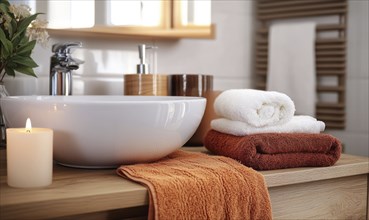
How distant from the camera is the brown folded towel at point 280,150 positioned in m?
0.98

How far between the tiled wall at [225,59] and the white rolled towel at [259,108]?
19.9 inches

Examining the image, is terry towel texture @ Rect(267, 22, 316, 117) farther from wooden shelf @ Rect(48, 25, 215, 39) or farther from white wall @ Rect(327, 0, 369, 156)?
wooden shelf @ Rect(48, 25, 215, 39)

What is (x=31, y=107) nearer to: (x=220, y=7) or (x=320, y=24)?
(x=220, y=7)

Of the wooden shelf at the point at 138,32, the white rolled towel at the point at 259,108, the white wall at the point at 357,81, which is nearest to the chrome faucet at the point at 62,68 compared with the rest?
the wooden shelf at the point at 138,32

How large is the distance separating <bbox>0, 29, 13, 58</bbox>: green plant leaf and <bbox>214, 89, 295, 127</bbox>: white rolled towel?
0.48 m

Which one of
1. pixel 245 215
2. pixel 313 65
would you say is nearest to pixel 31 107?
pixel 245 215

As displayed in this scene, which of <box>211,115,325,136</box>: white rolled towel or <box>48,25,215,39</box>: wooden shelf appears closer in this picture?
<box>211,115,325,136</box>: white rolled towel

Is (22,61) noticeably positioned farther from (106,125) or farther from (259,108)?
(259,108)

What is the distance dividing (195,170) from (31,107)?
1.02ft

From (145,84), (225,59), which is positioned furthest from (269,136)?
(225,59)

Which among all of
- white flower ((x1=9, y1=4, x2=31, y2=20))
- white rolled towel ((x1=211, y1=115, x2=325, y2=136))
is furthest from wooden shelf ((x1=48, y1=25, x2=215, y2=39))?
white rolled towel ((x1=211, y1=115, x2=325, y2=136))

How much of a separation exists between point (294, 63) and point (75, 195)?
1.25 meters

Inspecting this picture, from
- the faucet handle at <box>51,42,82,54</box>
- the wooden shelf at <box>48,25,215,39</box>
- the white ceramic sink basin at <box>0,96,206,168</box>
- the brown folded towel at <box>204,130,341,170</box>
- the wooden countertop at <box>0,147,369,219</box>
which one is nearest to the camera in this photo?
the wooden countertop at <box>0,147,369,219</box>

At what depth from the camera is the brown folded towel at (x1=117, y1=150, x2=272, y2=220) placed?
0.77 metres
